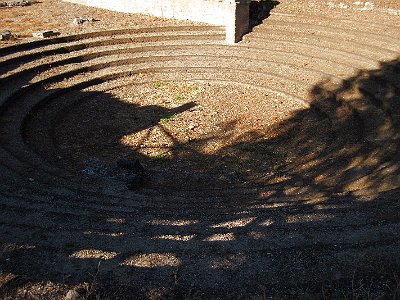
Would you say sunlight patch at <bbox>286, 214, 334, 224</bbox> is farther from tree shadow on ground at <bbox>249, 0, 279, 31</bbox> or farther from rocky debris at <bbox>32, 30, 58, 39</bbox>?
rocky debris at <bbox>32, 30, 58, 39</bbox>

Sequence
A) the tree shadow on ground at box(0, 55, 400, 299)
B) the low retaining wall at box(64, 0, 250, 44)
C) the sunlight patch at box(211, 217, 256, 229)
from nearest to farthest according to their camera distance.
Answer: the tree shadow on ground at box(0, 55, 400, 299) → the sunlight patch at box(211, 217, 256, 229) → the low retaining wall at box(64, 0, 250, 44)

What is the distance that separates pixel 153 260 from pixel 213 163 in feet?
18.4

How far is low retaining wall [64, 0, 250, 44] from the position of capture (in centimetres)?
1661

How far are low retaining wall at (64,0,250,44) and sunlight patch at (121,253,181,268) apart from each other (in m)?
12.9

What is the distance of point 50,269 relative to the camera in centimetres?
488

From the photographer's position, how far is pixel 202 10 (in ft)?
58.7

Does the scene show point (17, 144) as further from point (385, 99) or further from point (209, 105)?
point (385, 99)

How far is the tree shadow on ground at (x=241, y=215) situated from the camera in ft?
15.6

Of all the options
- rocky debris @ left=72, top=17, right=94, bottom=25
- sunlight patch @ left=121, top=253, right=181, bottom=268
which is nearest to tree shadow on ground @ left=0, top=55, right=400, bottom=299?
sunlight patch @ left=121, top=253, right=181, bottom=268

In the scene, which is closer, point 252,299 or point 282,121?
point 252,299

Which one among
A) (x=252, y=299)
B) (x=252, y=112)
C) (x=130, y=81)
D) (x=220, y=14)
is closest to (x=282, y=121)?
(x=252, y=112)

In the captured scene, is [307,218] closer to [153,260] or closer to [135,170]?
[153,260]

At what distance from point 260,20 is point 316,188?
10.8m

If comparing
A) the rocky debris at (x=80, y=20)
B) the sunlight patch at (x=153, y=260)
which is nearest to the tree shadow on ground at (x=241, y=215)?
the sunlight patch at (x=153, y=260)
